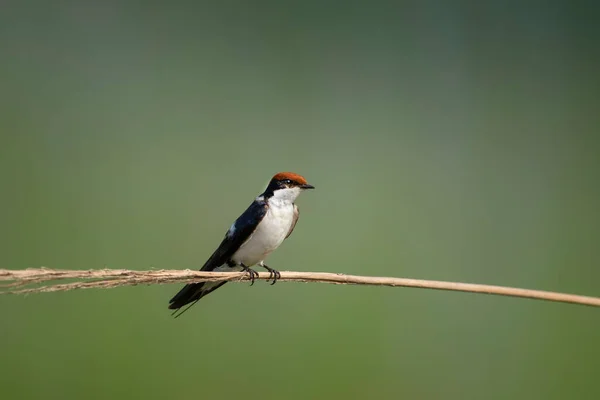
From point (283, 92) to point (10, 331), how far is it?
1.11 metres

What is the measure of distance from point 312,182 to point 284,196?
51 cm

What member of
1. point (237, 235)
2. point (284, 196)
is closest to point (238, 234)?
point (237, 235)

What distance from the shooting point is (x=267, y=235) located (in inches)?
53.0

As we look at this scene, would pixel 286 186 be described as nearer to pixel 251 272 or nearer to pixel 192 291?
pixel 251 272

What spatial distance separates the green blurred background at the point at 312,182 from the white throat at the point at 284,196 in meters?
0.26

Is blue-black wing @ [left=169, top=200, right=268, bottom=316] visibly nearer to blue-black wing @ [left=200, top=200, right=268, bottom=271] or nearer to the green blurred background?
blue-black wing @ [left=200, top=200, right=268, bottom=271]

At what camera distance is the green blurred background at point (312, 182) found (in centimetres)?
161

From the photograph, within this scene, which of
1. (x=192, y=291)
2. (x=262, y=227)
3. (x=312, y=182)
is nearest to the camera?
(x=192, y=291)

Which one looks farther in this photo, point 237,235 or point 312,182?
point 312,182

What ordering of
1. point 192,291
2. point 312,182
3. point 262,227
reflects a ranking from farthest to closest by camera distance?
point 312,182
point 262,227
point 192,291

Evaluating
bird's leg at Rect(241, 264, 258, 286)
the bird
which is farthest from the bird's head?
bird's leg at Rect(241, 264, 258, 286)

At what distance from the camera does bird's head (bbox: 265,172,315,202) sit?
1.36 meters

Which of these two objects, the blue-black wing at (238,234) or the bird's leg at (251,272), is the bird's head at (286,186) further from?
the bird's leg at (251,272)

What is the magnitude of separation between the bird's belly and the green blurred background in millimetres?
284
